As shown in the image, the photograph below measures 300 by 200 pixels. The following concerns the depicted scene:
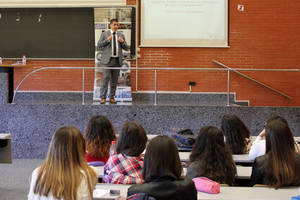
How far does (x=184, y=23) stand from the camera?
328 inches

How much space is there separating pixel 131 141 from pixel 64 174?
0.67 m

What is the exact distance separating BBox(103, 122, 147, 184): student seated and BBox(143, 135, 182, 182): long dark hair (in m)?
0.67

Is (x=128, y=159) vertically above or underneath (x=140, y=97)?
underneath

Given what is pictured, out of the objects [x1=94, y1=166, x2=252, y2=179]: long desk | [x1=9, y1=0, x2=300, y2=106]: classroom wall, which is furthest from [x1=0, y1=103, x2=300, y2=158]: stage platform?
[x1=94, y1=166, x2=252, y2=179]: long desk

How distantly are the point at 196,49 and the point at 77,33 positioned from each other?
8.55 ft

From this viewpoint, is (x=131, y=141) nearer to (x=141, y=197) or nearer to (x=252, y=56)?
(x=141, y=197)

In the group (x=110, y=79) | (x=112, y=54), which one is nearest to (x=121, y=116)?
(x=110, y=79)

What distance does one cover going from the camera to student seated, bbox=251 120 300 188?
2807 mm

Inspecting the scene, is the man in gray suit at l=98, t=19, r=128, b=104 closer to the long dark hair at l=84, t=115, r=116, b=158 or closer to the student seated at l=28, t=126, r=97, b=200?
the long dark hair at l=84, t=115, r=116, b=158

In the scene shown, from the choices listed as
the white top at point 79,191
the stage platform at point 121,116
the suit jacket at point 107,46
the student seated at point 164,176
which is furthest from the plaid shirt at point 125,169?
the suit jacket at point 107,46

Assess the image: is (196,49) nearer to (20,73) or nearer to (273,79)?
(273,79)

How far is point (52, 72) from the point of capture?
28.2 ft

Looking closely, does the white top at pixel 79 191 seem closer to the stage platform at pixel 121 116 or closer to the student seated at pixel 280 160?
the student seated at pixel 280 160

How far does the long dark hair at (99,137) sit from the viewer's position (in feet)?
12.4
